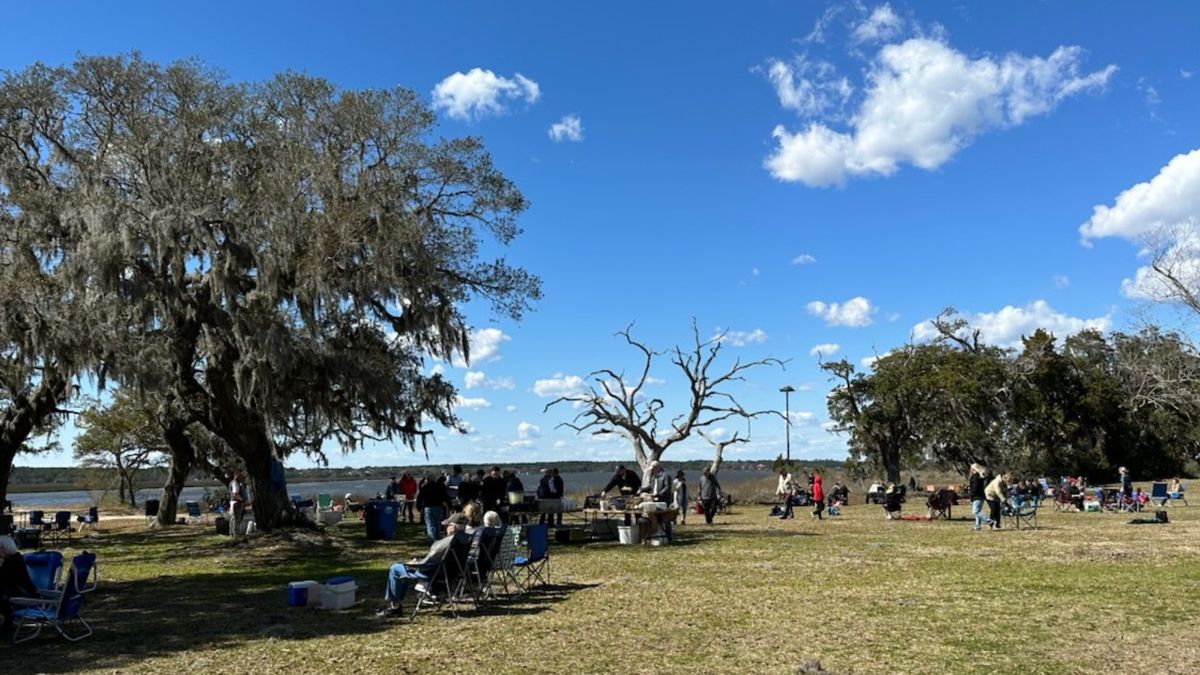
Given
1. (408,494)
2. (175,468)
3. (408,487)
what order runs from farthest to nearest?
(408,487), (175,468), (408,494)

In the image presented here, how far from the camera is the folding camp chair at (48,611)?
24.8 ft

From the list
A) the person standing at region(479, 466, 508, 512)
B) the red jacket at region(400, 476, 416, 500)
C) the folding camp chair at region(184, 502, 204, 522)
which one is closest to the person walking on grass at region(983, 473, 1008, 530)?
the person standing at region(479, 466, 508, 512)

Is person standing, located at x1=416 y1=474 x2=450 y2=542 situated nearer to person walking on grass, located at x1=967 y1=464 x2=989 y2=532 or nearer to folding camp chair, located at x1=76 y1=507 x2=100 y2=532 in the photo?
person walking on grass, located at x1=967 y1=464 x2=989 y2=532

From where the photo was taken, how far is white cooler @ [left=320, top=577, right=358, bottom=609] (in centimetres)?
902

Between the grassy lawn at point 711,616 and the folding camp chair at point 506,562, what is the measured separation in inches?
10.9

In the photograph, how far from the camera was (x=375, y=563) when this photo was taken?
43.5 ft

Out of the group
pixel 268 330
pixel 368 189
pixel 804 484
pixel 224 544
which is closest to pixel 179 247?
pixel 268 330

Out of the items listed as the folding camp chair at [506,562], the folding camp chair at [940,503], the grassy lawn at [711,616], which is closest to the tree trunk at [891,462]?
the folding camp chair at [940,503]

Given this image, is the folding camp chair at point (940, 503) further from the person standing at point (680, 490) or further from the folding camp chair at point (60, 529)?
the folding camp chair at point (60, 529)

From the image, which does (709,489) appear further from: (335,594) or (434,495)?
(335,594)

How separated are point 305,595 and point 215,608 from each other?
3.60ft

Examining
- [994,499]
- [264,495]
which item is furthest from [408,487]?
[994,499]

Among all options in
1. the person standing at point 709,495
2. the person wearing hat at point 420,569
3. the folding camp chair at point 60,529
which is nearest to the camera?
the person wearing hat at point 420,569

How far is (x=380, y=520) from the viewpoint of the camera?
17.0 metres
